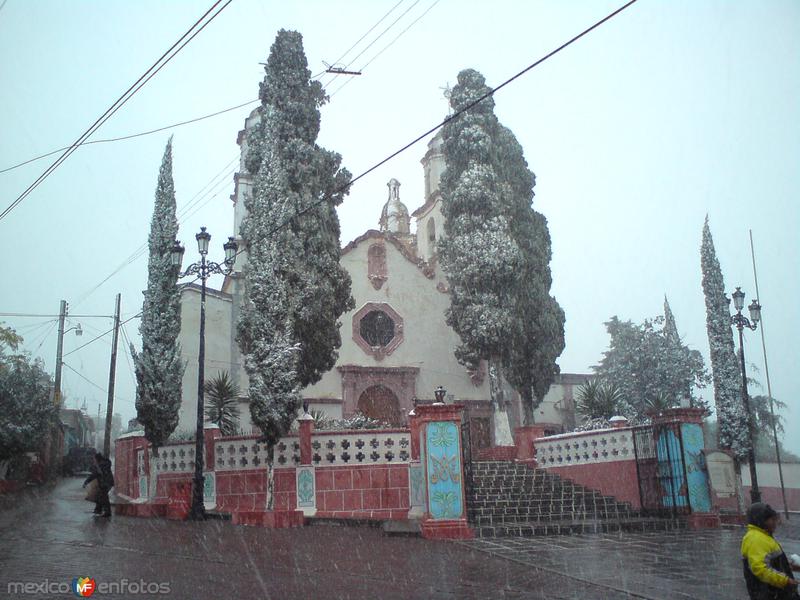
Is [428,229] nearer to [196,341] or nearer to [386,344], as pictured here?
[386,344]

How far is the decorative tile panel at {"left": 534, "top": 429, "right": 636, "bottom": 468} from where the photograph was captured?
1520 centimetres

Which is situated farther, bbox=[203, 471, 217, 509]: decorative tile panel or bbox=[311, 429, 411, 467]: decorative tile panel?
bbox=[203, 471, 217, 509]: decorative tile panel

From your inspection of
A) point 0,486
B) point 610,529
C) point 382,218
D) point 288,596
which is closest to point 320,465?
point 610,529

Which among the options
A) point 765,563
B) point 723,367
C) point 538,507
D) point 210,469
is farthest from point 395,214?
point 765,563

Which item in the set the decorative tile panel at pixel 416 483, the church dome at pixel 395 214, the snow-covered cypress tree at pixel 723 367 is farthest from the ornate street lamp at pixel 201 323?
the church dome at pixel 395 214

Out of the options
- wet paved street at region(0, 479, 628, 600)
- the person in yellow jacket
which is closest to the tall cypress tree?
wet paved street at region(0, 479, 628, 600)

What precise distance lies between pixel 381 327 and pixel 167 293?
9036 millimetres

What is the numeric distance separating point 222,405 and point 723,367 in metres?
16.0

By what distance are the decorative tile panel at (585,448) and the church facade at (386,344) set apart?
743 cm

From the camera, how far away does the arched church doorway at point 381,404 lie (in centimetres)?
2461

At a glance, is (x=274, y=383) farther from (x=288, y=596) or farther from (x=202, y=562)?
(x=288, y=596)

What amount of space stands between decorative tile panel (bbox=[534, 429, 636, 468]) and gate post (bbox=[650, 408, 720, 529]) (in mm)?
1490

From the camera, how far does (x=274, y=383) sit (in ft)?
49.9

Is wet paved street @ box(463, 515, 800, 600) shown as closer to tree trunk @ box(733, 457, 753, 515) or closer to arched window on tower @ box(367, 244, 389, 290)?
tree trunk @ box(733, 457, 753, 515)
